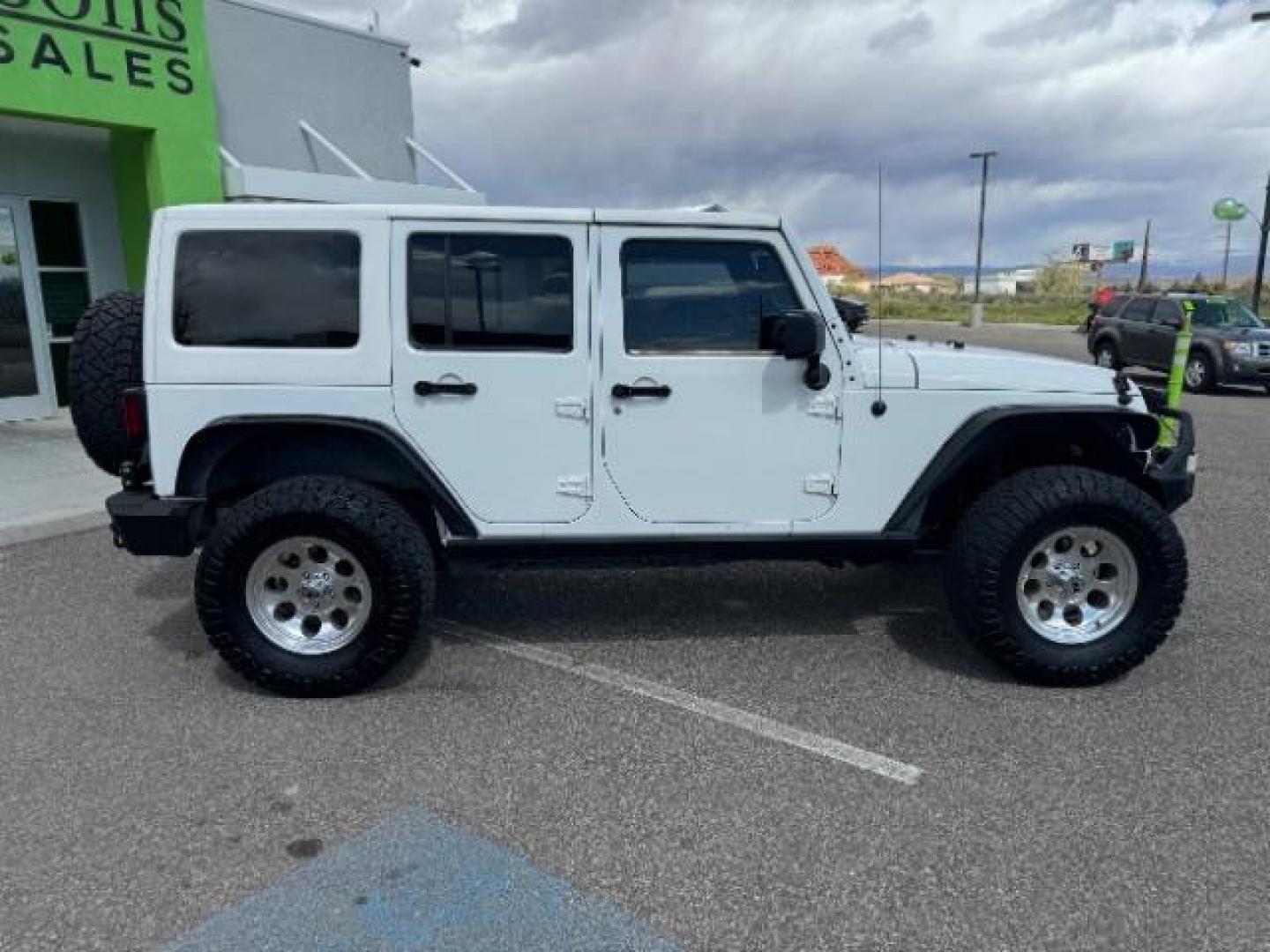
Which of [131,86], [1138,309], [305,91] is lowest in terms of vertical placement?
[1138,309]

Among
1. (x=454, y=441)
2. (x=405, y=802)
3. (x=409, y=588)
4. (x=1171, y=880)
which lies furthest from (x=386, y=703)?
(x=1171, y=880)

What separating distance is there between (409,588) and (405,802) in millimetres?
917

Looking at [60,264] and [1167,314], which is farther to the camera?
[1167,314]

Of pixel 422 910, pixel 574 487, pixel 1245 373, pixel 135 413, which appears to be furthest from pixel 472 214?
pixel 1245 373

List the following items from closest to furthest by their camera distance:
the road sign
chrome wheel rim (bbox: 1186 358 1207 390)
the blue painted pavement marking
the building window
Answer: the blue painted pavement marking → the building window → chrome wheel rim (bbox: 1186 358 1207 390) → the road sign

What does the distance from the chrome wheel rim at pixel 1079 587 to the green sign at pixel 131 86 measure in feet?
31.1

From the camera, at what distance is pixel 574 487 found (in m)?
3.63

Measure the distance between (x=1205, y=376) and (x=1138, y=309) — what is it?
1.92 meters

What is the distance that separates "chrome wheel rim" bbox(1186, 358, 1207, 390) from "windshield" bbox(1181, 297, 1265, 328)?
713 mm

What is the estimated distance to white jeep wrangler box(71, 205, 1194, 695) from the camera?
11.4 ft

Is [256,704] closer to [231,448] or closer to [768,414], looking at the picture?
[231,448]

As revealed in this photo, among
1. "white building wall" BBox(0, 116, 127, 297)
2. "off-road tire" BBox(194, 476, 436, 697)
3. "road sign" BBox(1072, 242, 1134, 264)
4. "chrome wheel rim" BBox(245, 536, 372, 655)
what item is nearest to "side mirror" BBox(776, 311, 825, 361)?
"off-road tire" BBox(194, 476, 436, 697)

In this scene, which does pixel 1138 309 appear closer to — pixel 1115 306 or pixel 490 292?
pixel 1115 306

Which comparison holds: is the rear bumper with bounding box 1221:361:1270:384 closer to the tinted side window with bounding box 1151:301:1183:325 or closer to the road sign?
the tinted side window with bounding box 1151:301:1183:325
